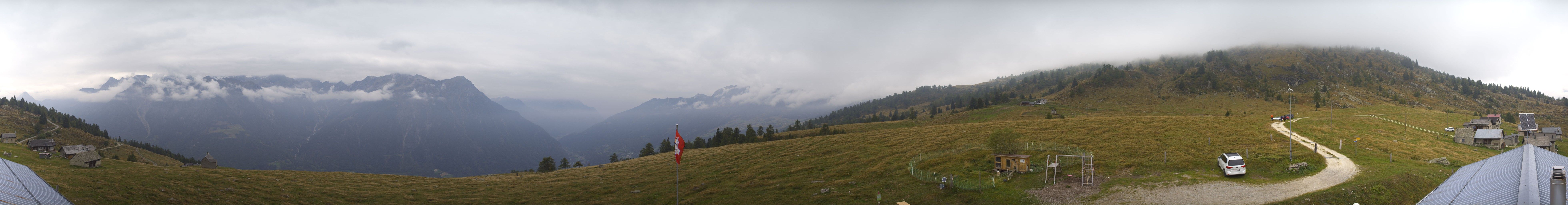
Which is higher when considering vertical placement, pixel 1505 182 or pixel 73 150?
pixel 1505 182

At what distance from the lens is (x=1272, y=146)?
164ft

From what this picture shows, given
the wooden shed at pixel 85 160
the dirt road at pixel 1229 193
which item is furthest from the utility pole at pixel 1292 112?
the wooden shed at pixel 85 160

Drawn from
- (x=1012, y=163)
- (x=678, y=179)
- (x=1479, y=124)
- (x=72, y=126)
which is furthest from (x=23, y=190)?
(x=72, y=126)

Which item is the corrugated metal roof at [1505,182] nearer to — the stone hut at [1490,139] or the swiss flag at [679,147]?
the swiss flag at [679,147]

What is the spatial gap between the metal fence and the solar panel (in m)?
68.6

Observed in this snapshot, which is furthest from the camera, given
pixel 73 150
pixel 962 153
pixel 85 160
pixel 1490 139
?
pixel 73 150

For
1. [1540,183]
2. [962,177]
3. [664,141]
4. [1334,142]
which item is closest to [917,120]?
[664,141]

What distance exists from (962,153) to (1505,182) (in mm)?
44854

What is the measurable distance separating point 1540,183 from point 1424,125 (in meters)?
109

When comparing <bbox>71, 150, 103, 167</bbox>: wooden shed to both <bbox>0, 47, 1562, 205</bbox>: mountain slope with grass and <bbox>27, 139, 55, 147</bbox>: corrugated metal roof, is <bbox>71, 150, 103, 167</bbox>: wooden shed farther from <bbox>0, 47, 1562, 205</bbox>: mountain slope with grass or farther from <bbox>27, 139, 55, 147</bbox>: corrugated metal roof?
<bbox>27, 139, 55, 147</bbox>: corrugated metal roof

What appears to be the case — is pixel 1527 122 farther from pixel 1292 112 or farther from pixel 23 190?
pixel 23 190

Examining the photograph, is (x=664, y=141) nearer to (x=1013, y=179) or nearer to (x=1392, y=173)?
(x=1013, y=179)

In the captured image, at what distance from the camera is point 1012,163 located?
147 feet

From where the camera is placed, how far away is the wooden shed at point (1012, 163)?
44.1 metres
